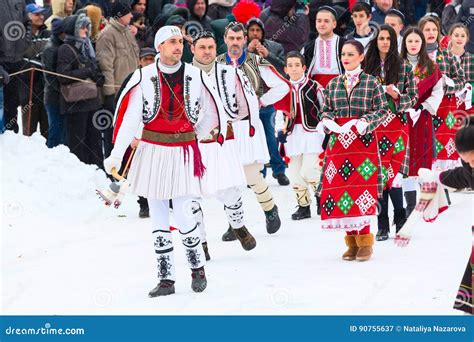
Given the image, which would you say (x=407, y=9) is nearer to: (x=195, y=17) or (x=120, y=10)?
(x=195, y=17)

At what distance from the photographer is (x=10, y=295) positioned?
8.52m

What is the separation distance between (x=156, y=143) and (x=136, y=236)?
2.82m

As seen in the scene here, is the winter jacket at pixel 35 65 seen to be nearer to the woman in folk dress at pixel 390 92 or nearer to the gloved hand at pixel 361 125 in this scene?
the woman in folk dress at pixel 390 92

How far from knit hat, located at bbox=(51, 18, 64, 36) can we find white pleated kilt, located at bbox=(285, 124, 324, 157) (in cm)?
298

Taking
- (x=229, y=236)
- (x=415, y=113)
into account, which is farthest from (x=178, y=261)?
(x=415, y=113)

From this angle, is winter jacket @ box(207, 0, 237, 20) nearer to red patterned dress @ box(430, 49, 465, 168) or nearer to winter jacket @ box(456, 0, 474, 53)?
winter jacket @ box(456, 0, 474, 53)

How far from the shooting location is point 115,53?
13.4 meters

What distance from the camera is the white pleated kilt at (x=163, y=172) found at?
27.1ft

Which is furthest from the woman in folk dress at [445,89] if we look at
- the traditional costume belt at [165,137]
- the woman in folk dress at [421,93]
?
the traditional costume belt at [165,137]

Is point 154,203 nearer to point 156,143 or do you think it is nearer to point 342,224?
point 156,143

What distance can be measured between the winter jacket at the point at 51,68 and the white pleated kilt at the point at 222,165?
416 cm

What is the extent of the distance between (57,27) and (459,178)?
7.38 m

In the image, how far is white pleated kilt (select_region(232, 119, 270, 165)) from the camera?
1053 centimetres
